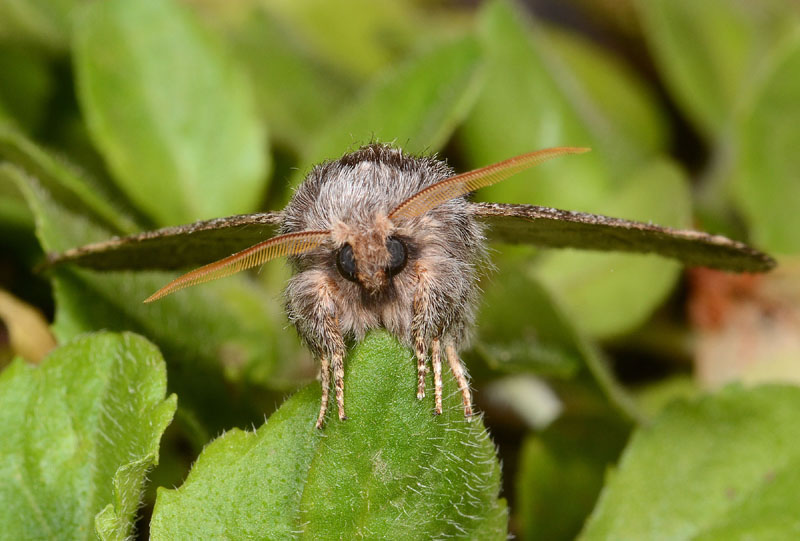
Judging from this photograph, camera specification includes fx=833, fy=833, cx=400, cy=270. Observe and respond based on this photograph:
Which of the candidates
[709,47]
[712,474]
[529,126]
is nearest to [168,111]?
[529,126]

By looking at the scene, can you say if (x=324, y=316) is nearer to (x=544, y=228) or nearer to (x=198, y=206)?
(x=544, y=228)

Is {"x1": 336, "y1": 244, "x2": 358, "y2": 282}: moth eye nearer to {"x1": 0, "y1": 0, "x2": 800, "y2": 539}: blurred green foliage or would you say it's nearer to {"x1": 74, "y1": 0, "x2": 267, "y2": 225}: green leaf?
{"x1": 0, "y1": 0, "x2": 800, "y2": 539}: blurred green foliage

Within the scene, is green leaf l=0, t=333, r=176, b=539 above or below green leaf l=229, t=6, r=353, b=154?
below

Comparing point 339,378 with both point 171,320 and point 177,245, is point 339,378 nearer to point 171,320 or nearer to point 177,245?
point 177,245

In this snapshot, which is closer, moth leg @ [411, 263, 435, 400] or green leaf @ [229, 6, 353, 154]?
moth leg @ [411, 263, 435, 400]

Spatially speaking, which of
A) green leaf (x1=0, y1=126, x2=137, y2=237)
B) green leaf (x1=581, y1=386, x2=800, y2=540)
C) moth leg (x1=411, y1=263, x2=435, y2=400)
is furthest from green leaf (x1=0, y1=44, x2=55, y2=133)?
green leaf (x1=581, y1=386, x2=800, y2=540)

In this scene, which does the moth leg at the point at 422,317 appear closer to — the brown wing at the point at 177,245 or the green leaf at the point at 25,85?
the brown wing at the point at 177,245
